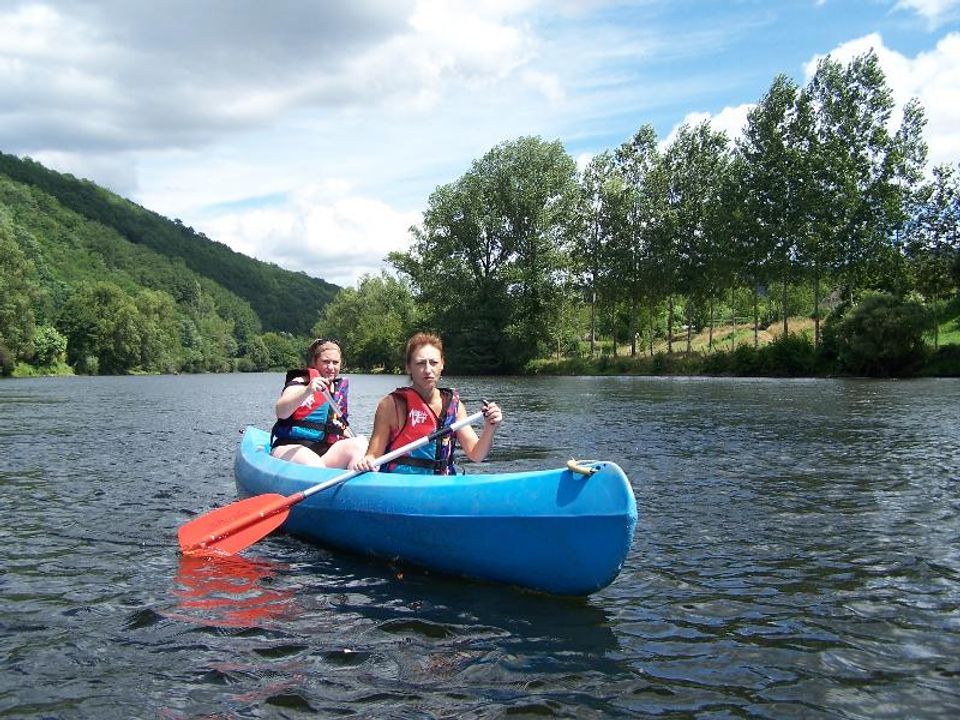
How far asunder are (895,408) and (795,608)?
14880 millimetres

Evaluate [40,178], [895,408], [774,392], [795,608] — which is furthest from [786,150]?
[40,178]

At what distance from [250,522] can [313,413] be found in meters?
1.94

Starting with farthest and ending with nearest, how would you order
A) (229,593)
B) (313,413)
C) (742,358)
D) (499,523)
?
(742,358)
(313,413)
(229,593)
(499,523)

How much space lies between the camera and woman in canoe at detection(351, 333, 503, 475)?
232 inches

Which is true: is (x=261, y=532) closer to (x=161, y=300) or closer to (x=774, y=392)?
(x=774, y=392)

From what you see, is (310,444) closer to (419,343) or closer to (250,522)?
(250,522)

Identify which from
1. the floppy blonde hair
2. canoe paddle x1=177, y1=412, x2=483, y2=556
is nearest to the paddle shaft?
canoe paddle x1=177, y1=412, x2=483, y2=556

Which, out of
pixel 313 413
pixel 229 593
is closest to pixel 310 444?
pixel 313 413

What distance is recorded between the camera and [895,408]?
17703 millimetres

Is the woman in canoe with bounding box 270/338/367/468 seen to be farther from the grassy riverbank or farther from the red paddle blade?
the grassy riverbank

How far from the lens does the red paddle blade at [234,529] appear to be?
236 inches

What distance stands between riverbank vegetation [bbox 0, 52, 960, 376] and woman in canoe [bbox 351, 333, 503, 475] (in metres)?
29.8

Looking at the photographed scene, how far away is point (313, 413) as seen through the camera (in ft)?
25.7

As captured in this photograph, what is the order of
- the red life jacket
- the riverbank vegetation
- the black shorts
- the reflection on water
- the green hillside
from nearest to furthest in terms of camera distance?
the reflection on water, the red life jacket, the black shorts, the riverbank vegetation, the green hillside
